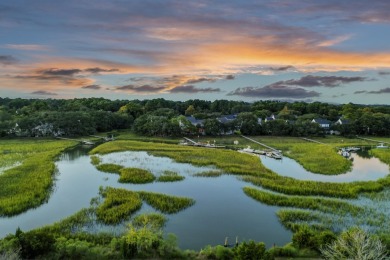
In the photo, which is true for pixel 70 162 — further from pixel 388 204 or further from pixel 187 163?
pixel 388 204

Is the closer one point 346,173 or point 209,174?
point 209,174

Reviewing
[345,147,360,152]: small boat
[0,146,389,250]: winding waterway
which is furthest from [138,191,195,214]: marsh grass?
[345,147,360,152]: small boat

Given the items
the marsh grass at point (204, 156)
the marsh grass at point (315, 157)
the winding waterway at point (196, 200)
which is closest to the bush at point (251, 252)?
the winding waterway at point (196, 200)

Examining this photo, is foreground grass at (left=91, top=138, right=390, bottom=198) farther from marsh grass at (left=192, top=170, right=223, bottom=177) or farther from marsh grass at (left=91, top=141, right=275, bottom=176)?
marsh grass at (left=192, top=170, right=223, bottom=177)

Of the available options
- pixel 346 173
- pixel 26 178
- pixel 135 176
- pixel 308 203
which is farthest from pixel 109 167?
pixel 346 173

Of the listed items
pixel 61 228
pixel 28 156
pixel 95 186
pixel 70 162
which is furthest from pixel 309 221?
pixel 28 156

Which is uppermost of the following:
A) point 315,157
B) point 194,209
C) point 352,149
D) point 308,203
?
point 352,149

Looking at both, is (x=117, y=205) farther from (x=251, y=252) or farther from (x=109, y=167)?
(x=109, y=167)
